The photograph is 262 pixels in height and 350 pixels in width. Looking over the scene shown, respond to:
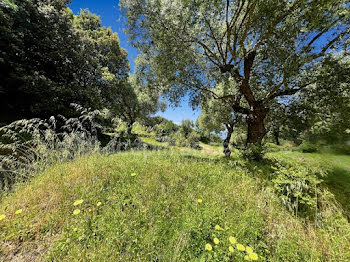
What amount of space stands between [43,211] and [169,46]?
250 inches

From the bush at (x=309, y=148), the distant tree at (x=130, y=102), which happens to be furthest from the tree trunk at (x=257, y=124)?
the distant tree at (x=130, y=102)

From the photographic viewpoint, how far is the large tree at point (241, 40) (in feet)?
14.0

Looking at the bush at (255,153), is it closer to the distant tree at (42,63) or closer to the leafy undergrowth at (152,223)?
the leafy undergrowth at (152,223)

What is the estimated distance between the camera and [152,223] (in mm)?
1986

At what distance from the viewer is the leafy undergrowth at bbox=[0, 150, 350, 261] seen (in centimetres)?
165

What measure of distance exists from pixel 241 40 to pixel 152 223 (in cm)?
612

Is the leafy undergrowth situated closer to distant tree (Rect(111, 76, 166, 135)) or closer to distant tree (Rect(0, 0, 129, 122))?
distant tree (Rect(0, 0, 129, 122))

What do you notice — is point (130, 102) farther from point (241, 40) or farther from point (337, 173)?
point (337, 173)

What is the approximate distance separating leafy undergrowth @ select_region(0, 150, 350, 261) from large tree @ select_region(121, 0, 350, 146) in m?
4.20

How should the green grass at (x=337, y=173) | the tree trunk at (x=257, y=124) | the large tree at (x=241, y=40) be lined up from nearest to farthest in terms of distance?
the green grass at (x=337, y=173), the large tree at (x=241, y=40), the tree trunk at (x=257, y=124)

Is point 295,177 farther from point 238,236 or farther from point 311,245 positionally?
point 238,236

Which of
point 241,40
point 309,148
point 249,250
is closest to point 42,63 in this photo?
point 241,40

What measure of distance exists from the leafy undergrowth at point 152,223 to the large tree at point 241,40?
4202mm

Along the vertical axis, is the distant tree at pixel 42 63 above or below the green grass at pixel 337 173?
above
